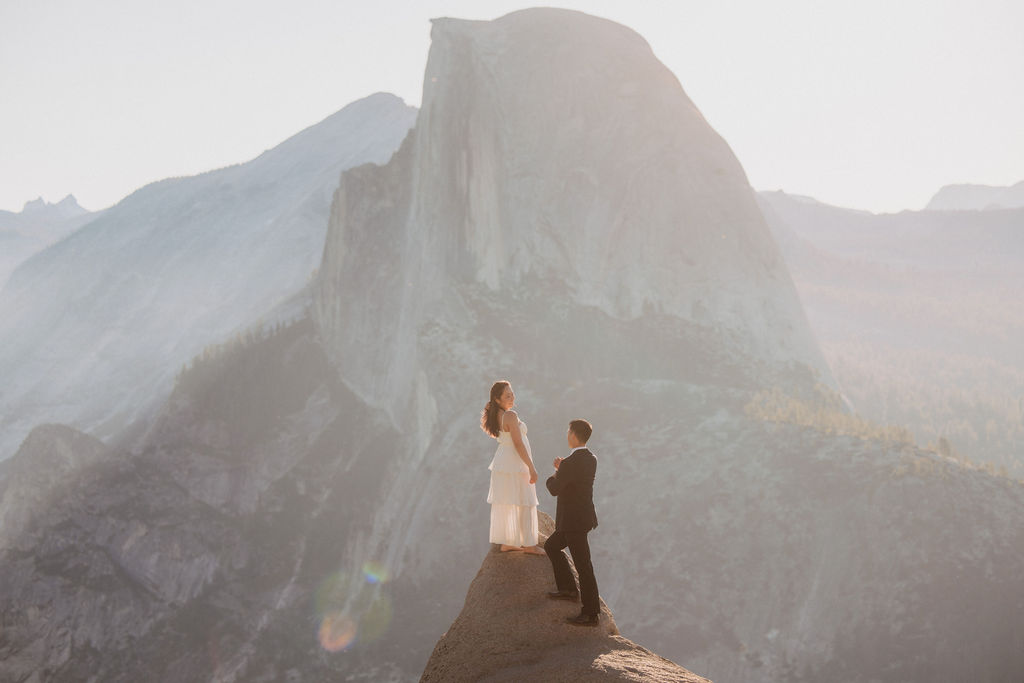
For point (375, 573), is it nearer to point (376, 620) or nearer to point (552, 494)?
point (376, 620)

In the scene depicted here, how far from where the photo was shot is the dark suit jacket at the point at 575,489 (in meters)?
7.55

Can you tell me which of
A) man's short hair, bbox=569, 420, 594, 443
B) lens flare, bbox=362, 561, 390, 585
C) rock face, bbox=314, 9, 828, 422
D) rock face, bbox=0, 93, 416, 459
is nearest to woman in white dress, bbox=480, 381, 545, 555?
man's short hair, bbox=569, 420, 594, 443

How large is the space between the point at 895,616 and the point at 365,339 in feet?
136

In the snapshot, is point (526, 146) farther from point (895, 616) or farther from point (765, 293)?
point (895, 616)

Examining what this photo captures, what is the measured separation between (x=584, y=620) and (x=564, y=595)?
457mm

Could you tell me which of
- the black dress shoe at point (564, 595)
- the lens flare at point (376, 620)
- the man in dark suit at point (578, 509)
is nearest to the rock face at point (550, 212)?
the lens flare at point (376, 620)

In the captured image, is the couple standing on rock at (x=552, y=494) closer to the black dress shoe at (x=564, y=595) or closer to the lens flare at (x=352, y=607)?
the black dress shoe at (x=564, y=595)

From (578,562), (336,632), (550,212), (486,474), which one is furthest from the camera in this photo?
(550,212)

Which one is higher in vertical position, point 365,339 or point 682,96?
point 682,96

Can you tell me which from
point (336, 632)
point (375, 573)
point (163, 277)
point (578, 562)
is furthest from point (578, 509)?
point (163, 277)

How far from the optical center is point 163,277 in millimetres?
130750

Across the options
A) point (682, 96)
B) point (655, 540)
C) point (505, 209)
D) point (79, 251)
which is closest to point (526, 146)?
point (505, 209)

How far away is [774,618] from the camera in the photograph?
90.5ft

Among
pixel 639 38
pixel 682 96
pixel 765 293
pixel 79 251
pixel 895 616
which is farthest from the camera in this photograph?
pixel 79 251
